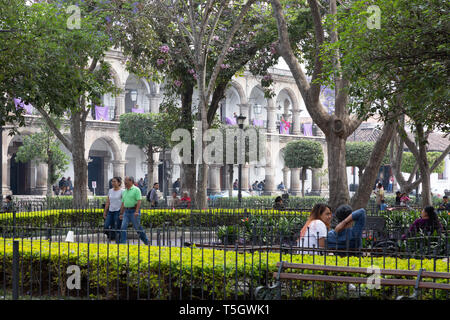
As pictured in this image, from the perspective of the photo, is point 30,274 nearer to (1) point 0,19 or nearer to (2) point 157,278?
(2) point 157,278

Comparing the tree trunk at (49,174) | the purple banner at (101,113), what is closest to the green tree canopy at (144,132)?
the purple banner at (101,113)

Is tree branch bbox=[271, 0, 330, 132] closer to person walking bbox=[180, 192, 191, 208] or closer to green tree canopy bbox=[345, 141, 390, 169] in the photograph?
person walking bbox=[180, 192, 191, 208]

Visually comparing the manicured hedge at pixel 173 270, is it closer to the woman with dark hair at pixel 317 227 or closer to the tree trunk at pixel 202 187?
the woman with dark hair at pixel 317 227

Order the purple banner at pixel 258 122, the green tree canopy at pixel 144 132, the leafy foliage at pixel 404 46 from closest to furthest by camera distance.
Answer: the leafy foliage at pixel 404 46 < the green tree canopy at pixel 144 132 < the purple banner at pixel 258 122

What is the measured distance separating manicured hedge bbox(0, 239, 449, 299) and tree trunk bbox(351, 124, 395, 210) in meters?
6.14

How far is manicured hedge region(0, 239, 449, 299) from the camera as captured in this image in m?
6.77

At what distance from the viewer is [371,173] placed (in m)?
13.6

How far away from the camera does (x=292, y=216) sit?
46.0 feet

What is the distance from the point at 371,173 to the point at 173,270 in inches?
292

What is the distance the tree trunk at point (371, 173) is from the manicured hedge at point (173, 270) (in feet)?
20.1

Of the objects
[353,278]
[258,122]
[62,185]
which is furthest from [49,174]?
[353,278]

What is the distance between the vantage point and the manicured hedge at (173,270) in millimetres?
6766

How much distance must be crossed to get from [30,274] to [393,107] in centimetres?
661
